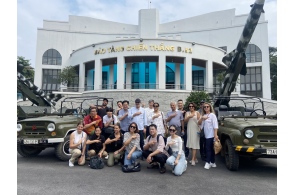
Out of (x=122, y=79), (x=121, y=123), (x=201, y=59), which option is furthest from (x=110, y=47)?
(x=121, y=123)

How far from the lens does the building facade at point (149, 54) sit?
23.9m

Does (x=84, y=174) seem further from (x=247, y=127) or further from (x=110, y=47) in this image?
(x=110, y=47)

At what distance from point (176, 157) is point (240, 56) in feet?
18.2

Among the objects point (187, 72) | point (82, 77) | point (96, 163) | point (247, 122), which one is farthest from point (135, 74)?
point (247, 122)

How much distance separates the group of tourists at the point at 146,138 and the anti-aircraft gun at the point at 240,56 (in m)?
2.17

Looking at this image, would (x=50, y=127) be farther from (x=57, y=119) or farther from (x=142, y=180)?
(x=142, y=180)

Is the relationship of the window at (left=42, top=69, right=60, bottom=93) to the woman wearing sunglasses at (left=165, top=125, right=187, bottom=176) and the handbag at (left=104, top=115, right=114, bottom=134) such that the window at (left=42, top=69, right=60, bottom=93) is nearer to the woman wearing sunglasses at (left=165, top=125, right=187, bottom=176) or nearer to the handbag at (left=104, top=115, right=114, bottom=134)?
the handbag at (left=104, top=115, right=114, bottom=134)

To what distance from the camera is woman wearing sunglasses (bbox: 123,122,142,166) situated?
516 cm

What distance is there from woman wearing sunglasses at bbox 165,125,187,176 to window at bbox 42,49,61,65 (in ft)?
103

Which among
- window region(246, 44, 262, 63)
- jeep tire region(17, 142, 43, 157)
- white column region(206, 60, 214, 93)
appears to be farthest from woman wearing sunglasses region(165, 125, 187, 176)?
window region(246, 44, 262, 63)

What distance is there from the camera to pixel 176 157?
492cm

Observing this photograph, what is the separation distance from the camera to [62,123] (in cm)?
595

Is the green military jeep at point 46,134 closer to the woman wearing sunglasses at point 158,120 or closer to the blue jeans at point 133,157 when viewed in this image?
the blue jeans at point 133,157

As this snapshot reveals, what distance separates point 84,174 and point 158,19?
32740 millimetres
